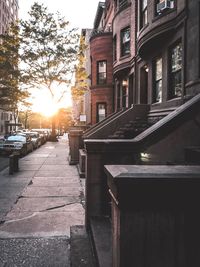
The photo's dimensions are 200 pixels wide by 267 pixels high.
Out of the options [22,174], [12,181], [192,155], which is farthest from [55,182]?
[192,155]

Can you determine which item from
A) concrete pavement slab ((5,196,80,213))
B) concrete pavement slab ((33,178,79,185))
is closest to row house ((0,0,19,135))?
concrete pavement slab ((33,178,79,185))

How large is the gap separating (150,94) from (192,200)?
10.9m

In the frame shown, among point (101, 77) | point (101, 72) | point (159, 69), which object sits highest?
point (101, 72)

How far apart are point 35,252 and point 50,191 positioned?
450cm

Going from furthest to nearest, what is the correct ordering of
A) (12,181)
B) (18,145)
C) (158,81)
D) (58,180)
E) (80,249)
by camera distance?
Answer: (18,145) < (158,81) < (58,180) < (12,181) < (80,249)

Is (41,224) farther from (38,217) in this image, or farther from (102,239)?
(102,239)

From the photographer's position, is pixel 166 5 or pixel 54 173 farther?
pixel 54 173

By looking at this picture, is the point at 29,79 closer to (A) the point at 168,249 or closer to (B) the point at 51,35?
(B) the point at 51,35

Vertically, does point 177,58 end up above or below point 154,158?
above

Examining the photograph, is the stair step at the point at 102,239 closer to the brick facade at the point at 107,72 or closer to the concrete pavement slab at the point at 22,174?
the concrete pavement slab at the point at 22,174

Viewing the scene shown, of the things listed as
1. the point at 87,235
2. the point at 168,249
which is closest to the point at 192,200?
the point at 168,249

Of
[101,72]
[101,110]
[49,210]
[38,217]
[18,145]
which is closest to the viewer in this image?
[38,217]

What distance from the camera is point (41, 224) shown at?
5.74 meters

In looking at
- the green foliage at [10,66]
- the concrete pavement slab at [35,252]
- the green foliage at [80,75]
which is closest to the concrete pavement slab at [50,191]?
the concrete pavement slab at [35,252]
